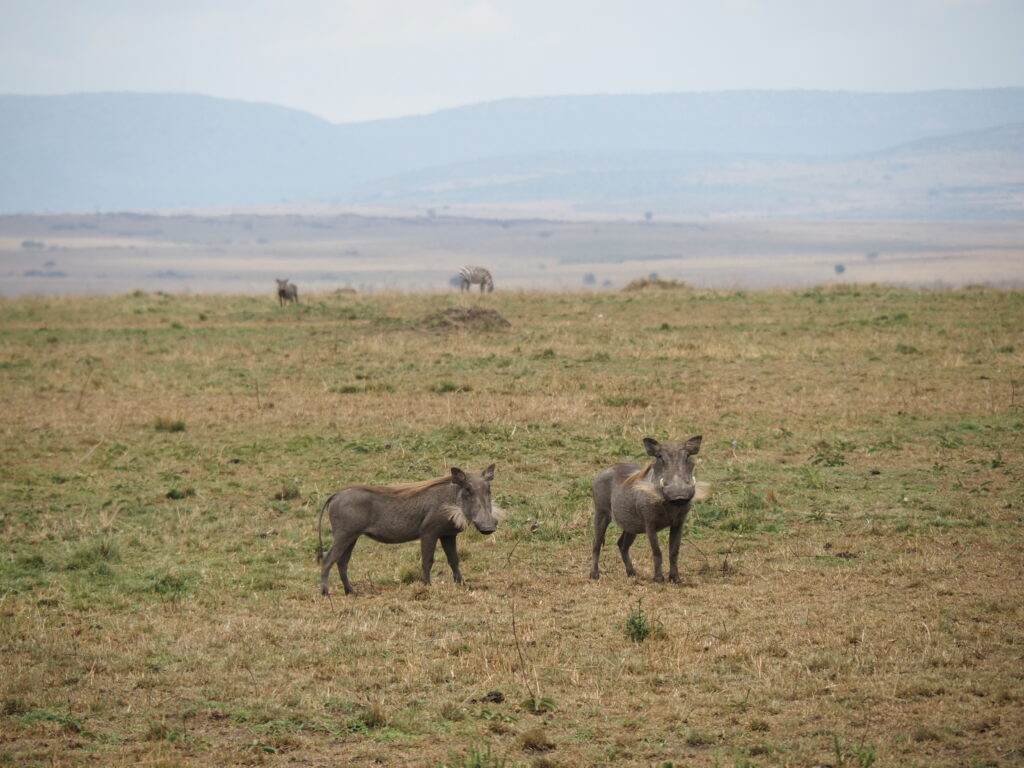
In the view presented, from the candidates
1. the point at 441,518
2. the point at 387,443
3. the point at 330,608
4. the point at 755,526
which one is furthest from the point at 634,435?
the point at 330,608

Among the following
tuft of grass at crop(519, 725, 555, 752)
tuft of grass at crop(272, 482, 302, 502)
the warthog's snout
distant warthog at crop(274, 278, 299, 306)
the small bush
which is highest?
distant warthog at crop(274, 278, 299, 306)

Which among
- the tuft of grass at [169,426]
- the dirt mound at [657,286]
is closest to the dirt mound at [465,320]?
the dirt mound at [657,286]

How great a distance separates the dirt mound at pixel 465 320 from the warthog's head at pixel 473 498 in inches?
769

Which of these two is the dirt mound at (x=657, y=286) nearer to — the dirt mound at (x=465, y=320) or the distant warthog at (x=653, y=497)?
the dirt mound at (x=465, y=320)

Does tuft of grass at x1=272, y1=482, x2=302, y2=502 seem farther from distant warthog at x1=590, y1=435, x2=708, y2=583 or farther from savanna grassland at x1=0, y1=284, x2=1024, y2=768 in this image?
distant warthog at x1=590, y1=435, x2=708, y2=583

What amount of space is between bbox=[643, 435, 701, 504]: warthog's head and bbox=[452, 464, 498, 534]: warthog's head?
4.92ft

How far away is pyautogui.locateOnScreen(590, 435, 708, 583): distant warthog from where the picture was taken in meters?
10.4

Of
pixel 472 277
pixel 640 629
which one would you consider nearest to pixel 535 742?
pixel 640 629

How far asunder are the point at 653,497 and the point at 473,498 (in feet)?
5.42

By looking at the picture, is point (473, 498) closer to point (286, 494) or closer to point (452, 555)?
point (452, 555)

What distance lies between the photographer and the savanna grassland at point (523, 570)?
7215mm

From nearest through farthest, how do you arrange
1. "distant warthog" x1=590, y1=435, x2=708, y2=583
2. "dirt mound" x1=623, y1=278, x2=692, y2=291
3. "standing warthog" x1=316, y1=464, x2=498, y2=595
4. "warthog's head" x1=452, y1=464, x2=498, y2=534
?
→ "distant warthog" x1=590, y1=435, x2=708, y2=583, "warthog's head" x1=452, y1=464, x2=498, y2=534, "standing warthog" x1=316, y1=464, x2=498, y2=595, "dirt mound" x1=623, y1=278, x2=692, y2=291

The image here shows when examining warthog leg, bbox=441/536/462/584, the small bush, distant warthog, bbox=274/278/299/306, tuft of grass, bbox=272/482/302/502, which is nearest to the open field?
distant warthog, bbox=274/278/299/306

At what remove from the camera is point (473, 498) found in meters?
10.7
